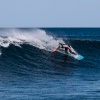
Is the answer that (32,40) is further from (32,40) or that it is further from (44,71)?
(44,71)

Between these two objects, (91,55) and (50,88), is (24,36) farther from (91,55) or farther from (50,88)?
(50,88)

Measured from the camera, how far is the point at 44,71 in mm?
25672

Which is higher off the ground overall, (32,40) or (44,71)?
(32,40)

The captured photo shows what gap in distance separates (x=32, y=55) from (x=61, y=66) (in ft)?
13.9

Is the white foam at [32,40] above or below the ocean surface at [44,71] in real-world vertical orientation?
above

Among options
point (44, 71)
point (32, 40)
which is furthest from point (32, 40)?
point (44, 71)

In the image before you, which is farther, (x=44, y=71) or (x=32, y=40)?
(x=32, y=40)

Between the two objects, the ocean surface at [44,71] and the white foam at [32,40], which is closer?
the ocean surface at [44,71]

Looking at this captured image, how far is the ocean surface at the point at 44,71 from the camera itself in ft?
61.8

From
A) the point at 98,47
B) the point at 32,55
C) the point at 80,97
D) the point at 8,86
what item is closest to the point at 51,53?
the point at 32,55

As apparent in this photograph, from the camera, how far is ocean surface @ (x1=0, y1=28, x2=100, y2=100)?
18.8 metres

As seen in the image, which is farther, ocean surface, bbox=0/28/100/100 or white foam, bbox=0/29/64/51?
white foam, bbox=0/29/64/51

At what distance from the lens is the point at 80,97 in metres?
18.0

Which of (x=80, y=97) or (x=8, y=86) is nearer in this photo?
(x=80, y=97)
